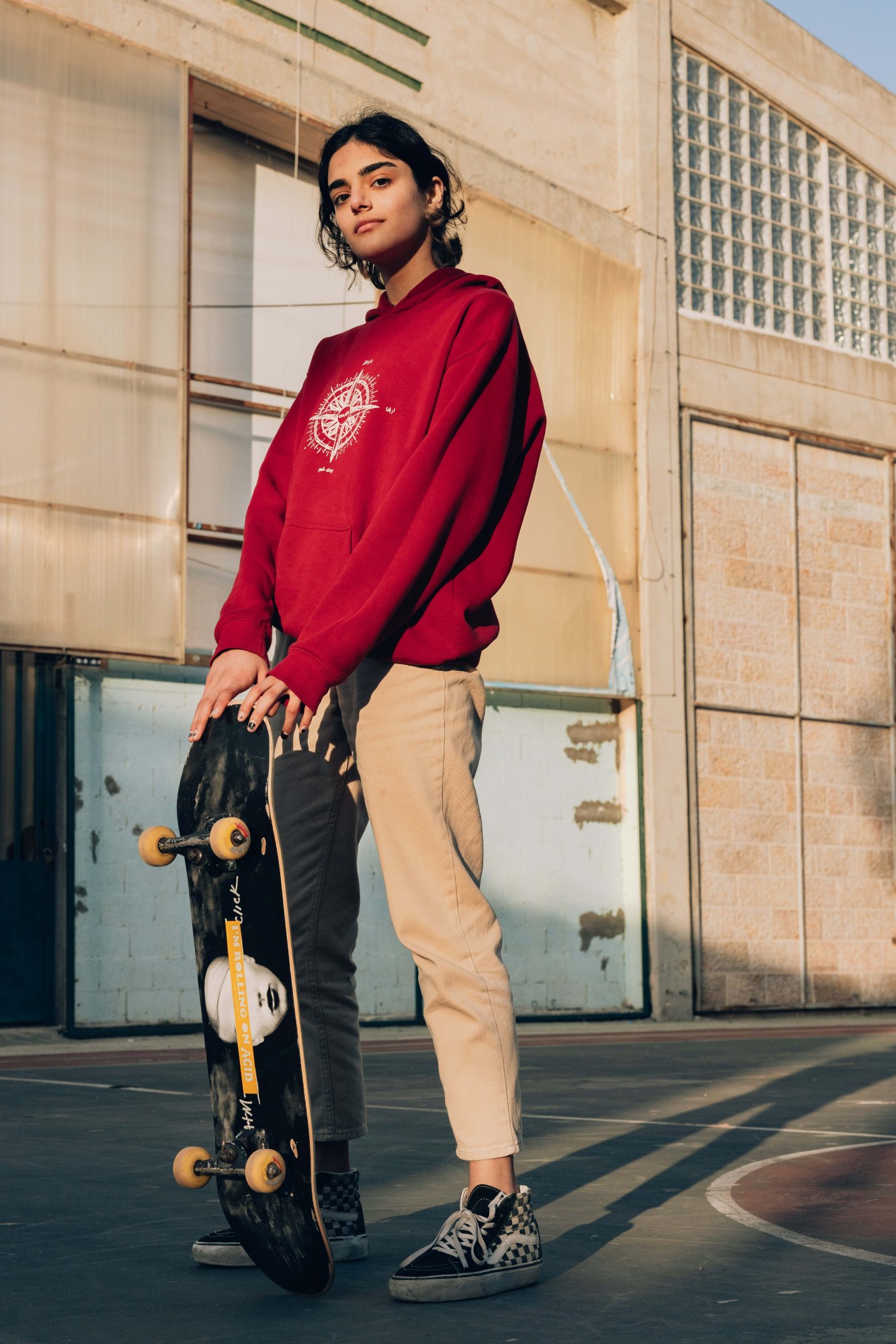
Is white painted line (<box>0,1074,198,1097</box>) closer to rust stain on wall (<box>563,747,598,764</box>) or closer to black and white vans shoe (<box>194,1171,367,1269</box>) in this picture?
black and white vans shoe (<box>194,1171,367,1269</box>)

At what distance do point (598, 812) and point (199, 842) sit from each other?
1105cm

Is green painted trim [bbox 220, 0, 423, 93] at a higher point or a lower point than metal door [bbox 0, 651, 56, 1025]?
higher

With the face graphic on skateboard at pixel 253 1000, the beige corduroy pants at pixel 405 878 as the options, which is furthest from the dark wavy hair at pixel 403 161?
the face graphic on skateboard at pixel 253 1000

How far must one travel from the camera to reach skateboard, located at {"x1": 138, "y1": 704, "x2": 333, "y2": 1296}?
8.54 ft

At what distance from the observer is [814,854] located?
48.7ft

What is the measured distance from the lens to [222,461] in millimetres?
11289

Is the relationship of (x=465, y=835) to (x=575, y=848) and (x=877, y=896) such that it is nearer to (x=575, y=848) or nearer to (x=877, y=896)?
(x=575, y=848)

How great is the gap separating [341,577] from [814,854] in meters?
12.7

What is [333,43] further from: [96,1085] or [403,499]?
[403,499]

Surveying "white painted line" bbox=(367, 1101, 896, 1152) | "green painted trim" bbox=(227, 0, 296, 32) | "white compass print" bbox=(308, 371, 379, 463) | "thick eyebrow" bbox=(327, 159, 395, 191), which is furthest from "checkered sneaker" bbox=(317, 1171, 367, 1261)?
"green painted trim" bbox=(227, 0, 296, 32)

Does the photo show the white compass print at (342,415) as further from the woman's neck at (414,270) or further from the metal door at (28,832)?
the metal door at (28,832)

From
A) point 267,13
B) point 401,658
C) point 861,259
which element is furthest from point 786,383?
point 401,658

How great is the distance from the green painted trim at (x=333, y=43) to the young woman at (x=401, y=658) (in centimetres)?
948

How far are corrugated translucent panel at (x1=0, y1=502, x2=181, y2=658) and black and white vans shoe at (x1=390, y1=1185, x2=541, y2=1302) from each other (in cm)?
795
